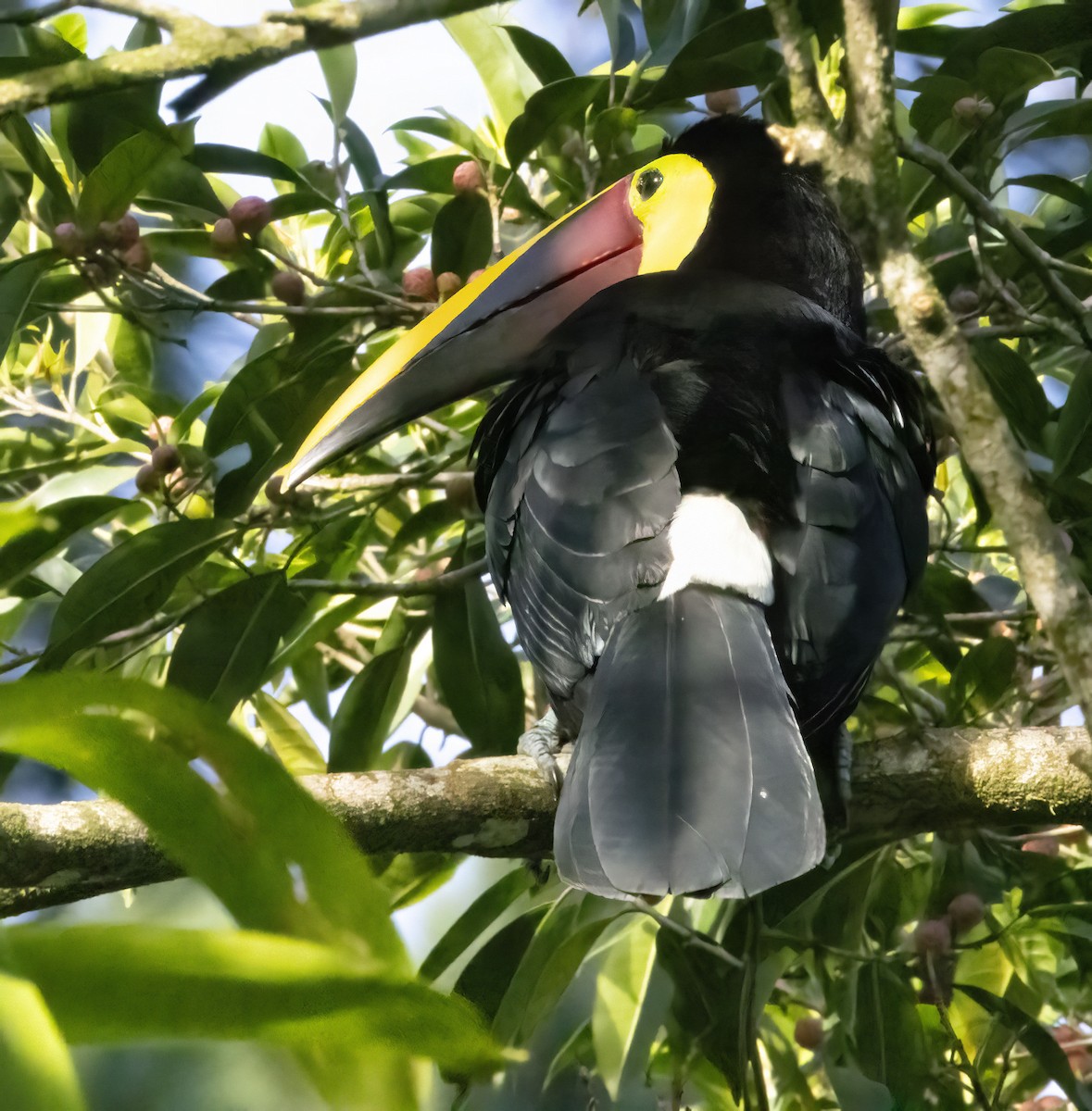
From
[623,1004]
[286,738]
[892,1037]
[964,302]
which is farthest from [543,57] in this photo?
[892,1037]

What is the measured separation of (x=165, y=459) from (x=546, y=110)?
962 millimetres

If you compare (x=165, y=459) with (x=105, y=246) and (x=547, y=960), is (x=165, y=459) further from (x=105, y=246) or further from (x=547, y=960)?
(x=547, y=960)

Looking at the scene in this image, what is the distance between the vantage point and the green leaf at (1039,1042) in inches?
91.2

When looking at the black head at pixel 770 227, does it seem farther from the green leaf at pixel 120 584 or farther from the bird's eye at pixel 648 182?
the green leaf at pixel 120 584

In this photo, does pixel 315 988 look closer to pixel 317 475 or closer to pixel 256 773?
pixel 256 773

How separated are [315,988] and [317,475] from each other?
2.33m

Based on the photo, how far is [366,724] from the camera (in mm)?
2523

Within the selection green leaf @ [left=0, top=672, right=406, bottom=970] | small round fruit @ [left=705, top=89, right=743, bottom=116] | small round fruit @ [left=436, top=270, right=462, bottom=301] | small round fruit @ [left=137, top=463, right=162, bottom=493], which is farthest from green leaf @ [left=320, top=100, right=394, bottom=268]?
green leaf @ [left=0, top=672, right=406, bottom=970]

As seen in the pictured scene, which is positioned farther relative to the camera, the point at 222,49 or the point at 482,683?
the point at 482,683

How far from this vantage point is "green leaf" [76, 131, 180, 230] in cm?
230

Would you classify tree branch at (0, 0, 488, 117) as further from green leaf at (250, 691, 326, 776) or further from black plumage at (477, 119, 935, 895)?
green leaf at (250, 691, 326, 776)

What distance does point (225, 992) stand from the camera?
350 mm

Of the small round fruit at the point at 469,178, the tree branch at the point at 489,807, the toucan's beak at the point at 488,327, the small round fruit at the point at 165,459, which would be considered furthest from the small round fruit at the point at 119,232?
the tree branch at the point at 489,807


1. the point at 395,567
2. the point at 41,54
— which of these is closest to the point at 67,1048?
the point at 41,54
